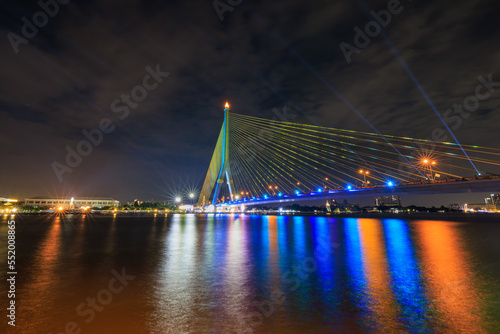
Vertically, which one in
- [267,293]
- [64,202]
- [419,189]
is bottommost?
[267,293]

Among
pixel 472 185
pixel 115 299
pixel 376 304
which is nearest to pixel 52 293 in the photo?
pixel 115 299

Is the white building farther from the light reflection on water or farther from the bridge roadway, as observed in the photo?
the light reflection on water

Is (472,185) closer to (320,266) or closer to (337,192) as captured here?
(337,192)

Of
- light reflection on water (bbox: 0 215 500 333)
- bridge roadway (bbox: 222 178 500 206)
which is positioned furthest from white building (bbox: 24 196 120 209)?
light reflection on water (bbox: 0 215 500 333)

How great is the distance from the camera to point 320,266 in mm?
9367

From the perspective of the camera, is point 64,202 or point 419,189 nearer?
point 419,189

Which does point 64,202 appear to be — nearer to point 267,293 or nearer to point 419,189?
point 419,189

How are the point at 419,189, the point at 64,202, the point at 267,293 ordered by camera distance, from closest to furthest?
the point at 267,293 < the point at 419,189 < the point at 64,202

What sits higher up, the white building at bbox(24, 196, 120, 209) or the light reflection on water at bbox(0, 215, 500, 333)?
the white building at bbox(24, 196, 120, 209)

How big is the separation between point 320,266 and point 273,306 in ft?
14.6

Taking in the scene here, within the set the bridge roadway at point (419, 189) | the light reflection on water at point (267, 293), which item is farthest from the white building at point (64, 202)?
the light reflection on water at point (267, 293)

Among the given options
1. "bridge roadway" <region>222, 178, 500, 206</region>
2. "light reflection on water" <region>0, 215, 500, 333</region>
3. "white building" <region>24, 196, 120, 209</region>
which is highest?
"white building" <region>24, 196, 120, 209</region>

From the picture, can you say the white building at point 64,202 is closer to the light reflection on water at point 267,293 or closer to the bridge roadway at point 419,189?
the bridge roadway at point 419,189

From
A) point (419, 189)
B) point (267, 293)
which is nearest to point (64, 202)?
point (419, 189)
